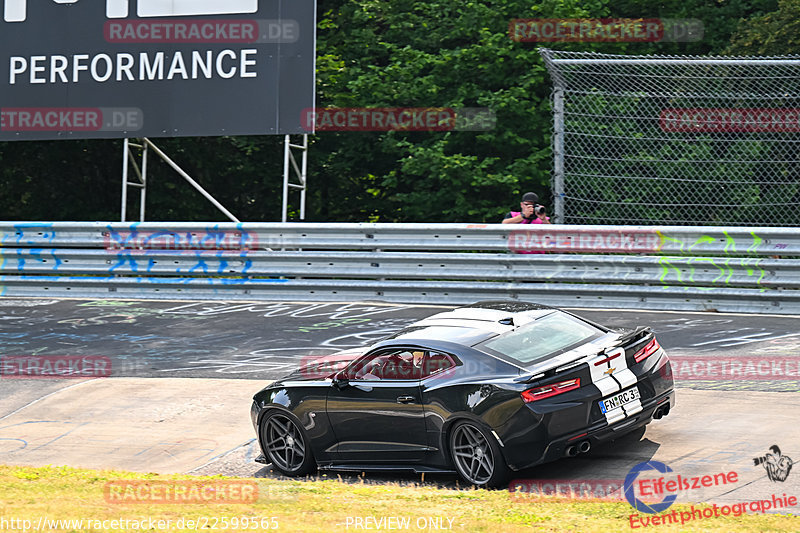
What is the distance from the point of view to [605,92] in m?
15.1

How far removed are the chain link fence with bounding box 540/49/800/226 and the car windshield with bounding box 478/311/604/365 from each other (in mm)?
5579

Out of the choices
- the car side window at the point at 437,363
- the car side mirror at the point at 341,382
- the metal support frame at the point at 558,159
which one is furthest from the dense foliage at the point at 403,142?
the car side window at the point at 437,363

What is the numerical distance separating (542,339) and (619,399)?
0.77m

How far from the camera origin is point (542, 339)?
28.3 feet

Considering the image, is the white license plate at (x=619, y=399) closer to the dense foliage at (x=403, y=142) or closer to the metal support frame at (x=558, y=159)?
the metal support frame at (x=558, y=159)

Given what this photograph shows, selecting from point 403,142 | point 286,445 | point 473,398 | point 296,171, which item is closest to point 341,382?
point 286,445

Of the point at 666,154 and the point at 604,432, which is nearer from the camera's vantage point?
the point at 604,432

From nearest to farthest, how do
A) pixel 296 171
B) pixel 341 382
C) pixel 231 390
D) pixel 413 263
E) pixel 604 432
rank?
pixel 604 432 → pixel 341 382 → pixel 231 390 → pixel 413 263 → pixel 296 171

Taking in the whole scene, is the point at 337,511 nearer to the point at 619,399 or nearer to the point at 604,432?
the point at 604,432

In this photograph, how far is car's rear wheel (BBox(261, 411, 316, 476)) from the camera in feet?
30.5

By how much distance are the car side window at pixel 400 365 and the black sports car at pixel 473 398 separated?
11mm

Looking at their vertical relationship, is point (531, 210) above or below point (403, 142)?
below

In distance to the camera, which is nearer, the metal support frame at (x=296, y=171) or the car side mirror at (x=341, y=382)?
the car side mirror at (x=341, y=382)

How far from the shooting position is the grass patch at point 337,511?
21.8ft
